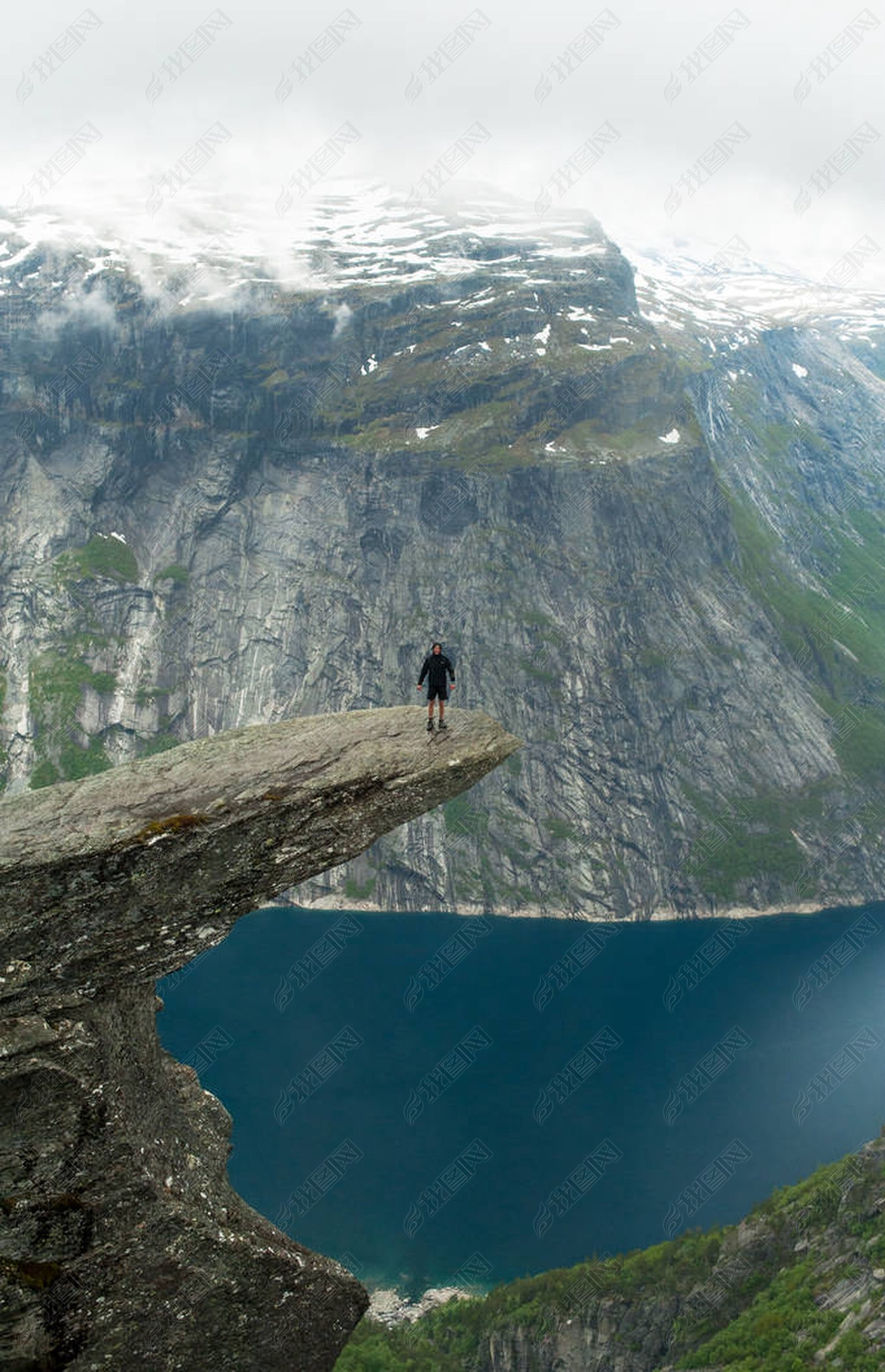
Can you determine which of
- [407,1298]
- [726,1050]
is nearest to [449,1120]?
[407,1298]

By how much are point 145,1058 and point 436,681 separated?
11.2 meters

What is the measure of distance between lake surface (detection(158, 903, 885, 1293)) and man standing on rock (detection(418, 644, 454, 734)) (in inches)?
3303

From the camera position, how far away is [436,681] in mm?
25000

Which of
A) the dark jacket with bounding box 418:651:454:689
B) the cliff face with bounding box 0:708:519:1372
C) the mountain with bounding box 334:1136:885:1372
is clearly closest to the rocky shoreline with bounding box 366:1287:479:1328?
the mountain with bounding box 334:1136:885:1372

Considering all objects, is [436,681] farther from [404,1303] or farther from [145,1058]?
[404,1303]

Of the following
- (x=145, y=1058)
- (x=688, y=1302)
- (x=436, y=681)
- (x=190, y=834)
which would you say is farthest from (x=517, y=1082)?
(x=190, y=834)

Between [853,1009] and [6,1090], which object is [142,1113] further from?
[853,1009]

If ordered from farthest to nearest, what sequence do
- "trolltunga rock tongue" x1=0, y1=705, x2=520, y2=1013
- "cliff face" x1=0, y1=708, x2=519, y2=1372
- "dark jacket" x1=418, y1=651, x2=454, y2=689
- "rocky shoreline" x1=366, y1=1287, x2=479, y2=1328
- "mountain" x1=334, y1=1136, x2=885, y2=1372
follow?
"rocky shoreline" x1=366, y1=1287, x2=479, y2=1328, "mountain" x1=334, y1=1136, x2=885, y2=1372, "dark jacket" x1=418, y1=651, x2=454, y2=689, "trolltunga rock tongue" x1=0, y1=705, x2=520, y2=1013, "cliff face" x1=0, y1=708, x2=519, y2=1372

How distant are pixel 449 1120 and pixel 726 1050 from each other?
46.5 meters

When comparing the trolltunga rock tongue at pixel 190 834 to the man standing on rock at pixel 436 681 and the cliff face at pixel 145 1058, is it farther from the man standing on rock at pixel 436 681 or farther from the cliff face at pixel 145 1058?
the man standing on rock at pixel 436 681

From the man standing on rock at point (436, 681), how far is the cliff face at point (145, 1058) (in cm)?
164

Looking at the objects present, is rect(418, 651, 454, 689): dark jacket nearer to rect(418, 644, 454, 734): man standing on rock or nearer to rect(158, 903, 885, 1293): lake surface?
rect(418, 644, 454, 734): man standing on rock

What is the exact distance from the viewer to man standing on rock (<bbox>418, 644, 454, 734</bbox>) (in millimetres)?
24781

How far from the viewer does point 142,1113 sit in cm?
1983
